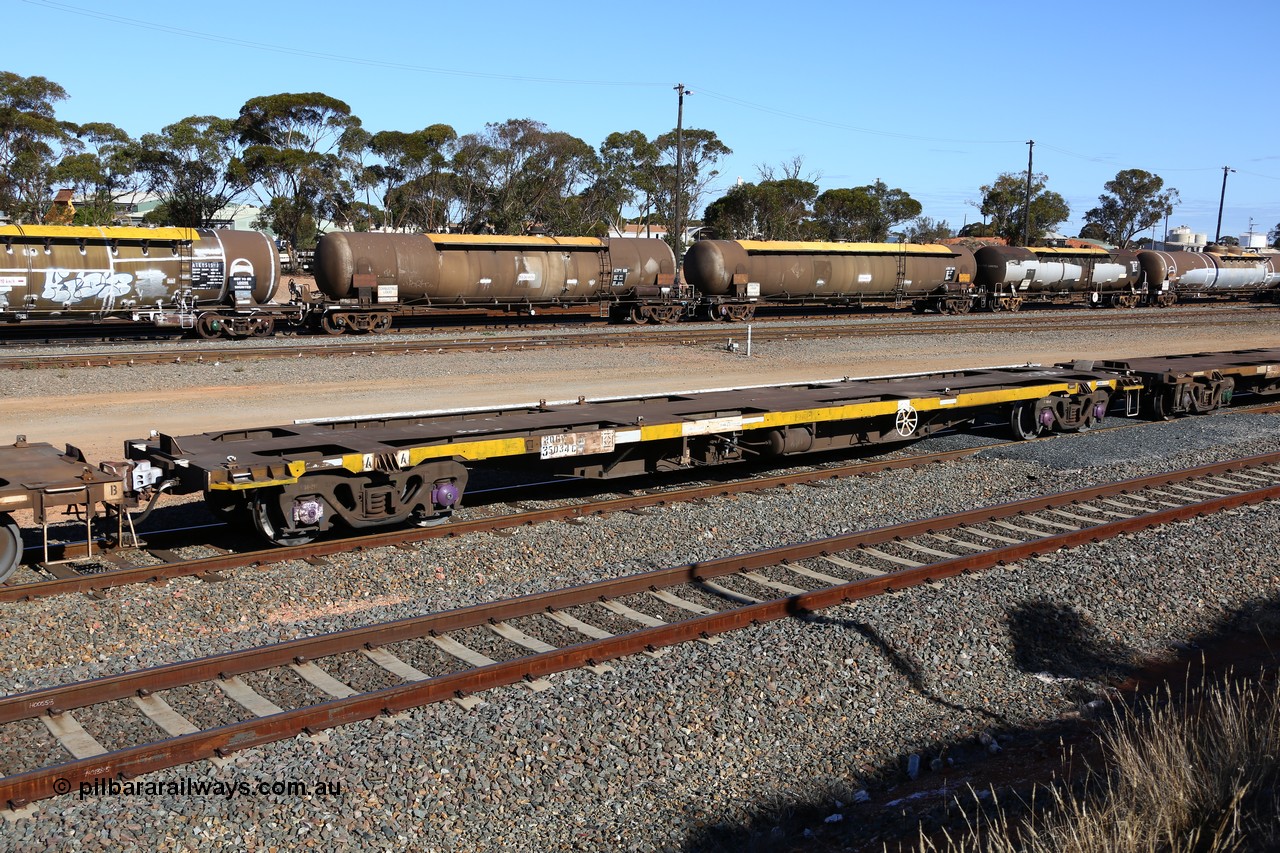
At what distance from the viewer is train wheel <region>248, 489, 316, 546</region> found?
31.2ft

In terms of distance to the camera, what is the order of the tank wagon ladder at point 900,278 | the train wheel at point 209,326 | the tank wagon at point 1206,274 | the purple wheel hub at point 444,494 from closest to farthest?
the purple wheel hub at point 444,494
the train wheel at point 209,326
the tank wagon ladder at point 900,278
the tank wagon at point 1206,274

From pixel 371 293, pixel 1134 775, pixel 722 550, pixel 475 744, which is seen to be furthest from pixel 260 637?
pixel 371 293

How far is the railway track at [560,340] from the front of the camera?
22578 millimetres

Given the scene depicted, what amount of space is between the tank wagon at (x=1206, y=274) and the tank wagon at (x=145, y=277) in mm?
42880

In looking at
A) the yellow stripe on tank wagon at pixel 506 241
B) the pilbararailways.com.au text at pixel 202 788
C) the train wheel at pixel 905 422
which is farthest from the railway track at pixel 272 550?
the yellow stripe on tank wagon at pixel 506 241

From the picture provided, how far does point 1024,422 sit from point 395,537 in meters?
10.5

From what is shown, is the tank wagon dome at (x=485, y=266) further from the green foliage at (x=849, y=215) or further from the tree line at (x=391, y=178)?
the green foliage at (x=849, y=215)

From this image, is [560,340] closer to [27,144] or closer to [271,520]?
[271,520]

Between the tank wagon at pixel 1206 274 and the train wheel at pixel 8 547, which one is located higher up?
the tank wagon at pixel 1206 274

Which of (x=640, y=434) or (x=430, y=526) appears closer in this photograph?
(x=430, y=526)

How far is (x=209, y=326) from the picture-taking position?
28.2m

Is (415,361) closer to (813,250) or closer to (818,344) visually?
(818,344)

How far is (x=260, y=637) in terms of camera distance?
309 inches

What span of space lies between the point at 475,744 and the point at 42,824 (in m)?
2.20
